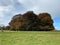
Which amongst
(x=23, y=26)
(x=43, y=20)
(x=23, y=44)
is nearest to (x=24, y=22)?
(x=23, y=26)

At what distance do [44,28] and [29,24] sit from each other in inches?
175

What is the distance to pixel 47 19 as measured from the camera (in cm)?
5456

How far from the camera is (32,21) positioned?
52.8 metres

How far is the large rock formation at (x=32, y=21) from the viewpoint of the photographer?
51531mm

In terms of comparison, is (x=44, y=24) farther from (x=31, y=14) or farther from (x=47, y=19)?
(x=31, y=14)

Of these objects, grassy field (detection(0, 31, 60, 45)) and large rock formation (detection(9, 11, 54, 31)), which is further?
large rock formation (detection(9, 11, 54, 31))

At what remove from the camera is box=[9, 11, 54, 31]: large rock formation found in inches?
2029

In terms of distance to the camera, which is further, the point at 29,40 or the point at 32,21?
the point at 32,21

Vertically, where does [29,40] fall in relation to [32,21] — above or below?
below

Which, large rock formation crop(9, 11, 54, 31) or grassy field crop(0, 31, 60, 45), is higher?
large rock formation crop(9, 11, 54, 31)

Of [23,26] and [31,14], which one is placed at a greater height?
[31,14]

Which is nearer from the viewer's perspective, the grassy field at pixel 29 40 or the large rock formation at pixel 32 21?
the grassy field at pixel 29 40

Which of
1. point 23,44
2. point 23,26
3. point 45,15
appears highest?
point 45,15

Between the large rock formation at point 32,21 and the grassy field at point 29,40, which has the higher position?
the large rock formation at point 32,21
